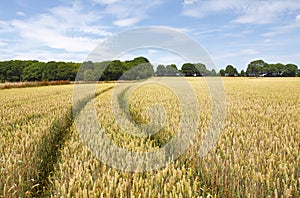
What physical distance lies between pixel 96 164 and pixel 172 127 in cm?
203

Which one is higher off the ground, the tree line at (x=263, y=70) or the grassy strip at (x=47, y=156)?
the tree line at (x=263, y=70)

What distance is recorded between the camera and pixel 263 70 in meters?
94.9

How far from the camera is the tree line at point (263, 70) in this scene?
92.6 m

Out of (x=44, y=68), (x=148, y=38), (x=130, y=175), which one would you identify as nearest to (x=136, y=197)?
(x=130, y=175)

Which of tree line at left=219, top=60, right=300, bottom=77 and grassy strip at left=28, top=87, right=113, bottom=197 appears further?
tree line at left=219, top=60, right=300, bottom=77

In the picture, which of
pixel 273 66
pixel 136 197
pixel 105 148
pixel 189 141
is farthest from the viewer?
pixel 273 66

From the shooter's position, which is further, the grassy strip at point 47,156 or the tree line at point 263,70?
the tree line at point 263,70

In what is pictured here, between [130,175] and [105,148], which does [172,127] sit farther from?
[130,175]

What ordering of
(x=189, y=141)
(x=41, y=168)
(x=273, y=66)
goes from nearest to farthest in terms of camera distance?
(x=41, y=168)
(x=189, y=141)
(x=273, y=66)

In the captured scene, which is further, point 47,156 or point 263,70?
point 263,70

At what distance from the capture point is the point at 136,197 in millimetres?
2037

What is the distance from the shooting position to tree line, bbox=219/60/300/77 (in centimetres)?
9261

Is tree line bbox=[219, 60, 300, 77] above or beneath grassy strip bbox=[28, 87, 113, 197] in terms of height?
above

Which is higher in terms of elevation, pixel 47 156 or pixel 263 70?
pixel 263 70
